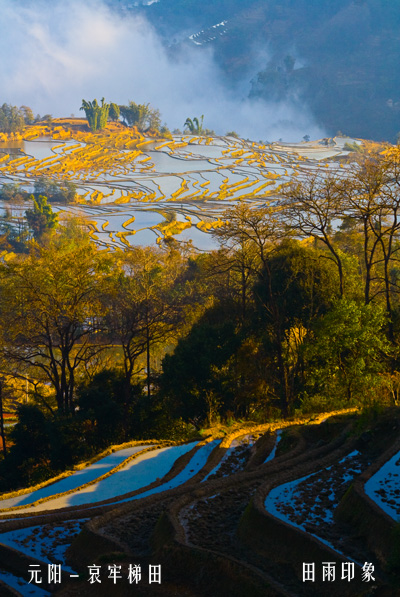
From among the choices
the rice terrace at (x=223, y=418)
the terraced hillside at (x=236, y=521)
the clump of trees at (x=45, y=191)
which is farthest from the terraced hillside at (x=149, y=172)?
the terraced hillside at (x=236, y=521)

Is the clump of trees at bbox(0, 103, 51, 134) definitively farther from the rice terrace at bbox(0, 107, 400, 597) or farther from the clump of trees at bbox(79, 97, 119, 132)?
the rice terrace at bbox(0, 107, 400, 597)

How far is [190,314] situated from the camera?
2486 centimetres

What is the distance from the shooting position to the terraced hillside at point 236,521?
695 centimetres

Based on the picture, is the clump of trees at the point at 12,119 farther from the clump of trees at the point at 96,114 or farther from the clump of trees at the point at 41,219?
the clump of trees at the point at 41,219

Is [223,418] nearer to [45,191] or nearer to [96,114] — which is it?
[45,191]

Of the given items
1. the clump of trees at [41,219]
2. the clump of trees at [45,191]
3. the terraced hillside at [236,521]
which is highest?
the clump of trees at [45,191]

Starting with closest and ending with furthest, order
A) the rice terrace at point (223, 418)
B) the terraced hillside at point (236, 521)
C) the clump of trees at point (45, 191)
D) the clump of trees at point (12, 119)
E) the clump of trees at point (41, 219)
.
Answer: the terraced hillside at point (236, 521)
the rice terrace at point (223, 418)
the clump of trees at point (41, 219)
the clump of trees at point (45, 191)
the clump of trees at point (12, 119)

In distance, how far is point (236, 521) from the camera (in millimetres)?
8875

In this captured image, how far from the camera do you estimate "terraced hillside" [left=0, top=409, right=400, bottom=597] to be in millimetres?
6945

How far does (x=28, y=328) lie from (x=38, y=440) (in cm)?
356

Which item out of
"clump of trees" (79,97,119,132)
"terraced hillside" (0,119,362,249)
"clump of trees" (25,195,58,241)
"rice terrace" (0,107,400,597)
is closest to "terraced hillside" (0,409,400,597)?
"rice terrace" (0,107,400,597)

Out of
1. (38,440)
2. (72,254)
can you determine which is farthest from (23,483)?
(72,254)

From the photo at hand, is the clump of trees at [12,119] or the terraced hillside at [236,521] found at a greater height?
the clump of trees at [12,119]

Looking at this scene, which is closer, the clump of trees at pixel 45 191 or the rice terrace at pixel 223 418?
the rice terrace at pixel 223 418
